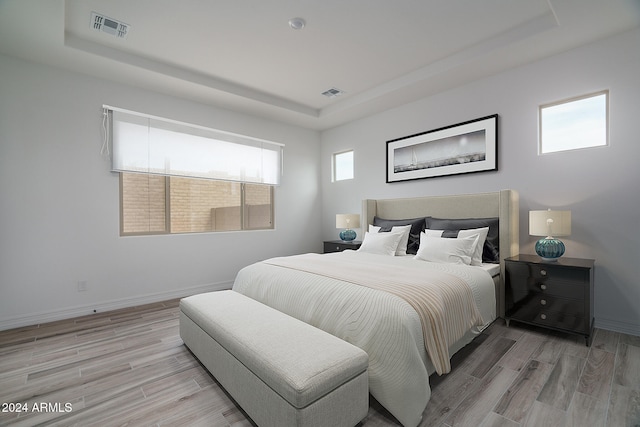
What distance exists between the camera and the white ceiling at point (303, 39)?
2.40 metres

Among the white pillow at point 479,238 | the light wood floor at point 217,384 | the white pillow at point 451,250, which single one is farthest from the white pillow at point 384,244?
the light wood floor at point 217,384

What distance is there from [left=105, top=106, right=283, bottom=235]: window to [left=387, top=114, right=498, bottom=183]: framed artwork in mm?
2016

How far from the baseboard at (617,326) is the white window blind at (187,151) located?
4.32m

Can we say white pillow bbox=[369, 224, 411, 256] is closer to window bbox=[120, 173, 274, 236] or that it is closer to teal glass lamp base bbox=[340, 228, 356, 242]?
teal glass lamp base bbox=[340, 228, 356, 242]

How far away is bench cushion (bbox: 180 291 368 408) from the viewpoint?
4.30 ft

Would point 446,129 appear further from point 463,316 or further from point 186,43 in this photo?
point 186,43

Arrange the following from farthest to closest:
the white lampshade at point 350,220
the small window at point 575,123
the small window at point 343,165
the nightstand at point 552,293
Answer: the small window at point 343,165, the white lampshade at point 350,220, the small window at point 575,123, the nightstand at point 552,293

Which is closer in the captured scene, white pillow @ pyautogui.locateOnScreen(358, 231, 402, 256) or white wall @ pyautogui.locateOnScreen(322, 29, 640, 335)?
white wall @ pyautogui.locateOnScreen(322, 29, 640, 335)

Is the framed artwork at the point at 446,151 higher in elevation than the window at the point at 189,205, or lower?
higher

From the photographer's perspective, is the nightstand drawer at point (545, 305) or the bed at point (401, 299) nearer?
the bed at point (401, 299)

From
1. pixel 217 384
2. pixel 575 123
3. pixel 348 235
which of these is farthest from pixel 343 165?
pixel 217 384

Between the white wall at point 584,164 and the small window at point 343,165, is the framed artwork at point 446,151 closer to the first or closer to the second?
the white wall at point 584,164

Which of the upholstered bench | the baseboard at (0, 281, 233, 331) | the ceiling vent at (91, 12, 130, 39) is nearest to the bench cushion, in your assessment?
the upholstered bench

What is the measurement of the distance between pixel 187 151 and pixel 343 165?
2.63 metres
